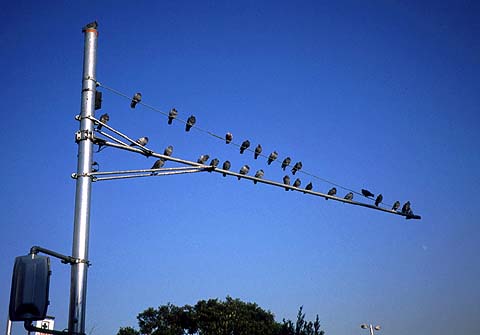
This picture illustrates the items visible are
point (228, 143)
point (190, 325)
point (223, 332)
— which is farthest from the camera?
point (190, 325)

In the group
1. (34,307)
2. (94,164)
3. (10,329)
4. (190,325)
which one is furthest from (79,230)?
(190,325)

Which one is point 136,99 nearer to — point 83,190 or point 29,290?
point 83,190

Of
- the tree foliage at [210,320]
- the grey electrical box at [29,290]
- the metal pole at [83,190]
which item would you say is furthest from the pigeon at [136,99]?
the tree foliage at [210,320]

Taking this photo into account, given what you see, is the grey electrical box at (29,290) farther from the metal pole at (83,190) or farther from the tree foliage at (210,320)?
the tree foliage at (210,320)

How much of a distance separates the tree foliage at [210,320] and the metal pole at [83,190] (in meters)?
49.1

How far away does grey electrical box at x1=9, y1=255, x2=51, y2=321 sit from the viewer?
392 centimetres

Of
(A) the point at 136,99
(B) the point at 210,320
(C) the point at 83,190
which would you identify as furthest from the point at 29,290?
(B) the point at 210,320

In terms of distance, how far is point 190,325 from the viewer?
60.2 meters

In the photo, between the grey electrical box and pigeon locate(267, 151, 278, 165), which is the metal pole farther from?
pigeon locate(267, 151, 278, 165)

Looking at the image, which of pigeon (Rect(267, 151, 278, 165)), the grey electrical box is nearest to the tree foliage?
pigeon (Rect(267, 151, 278, 165))

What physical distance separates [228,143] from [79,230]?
5706 millimetres

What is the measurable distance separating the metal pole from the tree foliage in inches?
1933

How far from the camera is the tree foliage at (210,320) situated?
2192 inches

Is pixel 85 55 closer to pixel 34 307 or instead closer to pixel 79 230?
pixel 79 230
